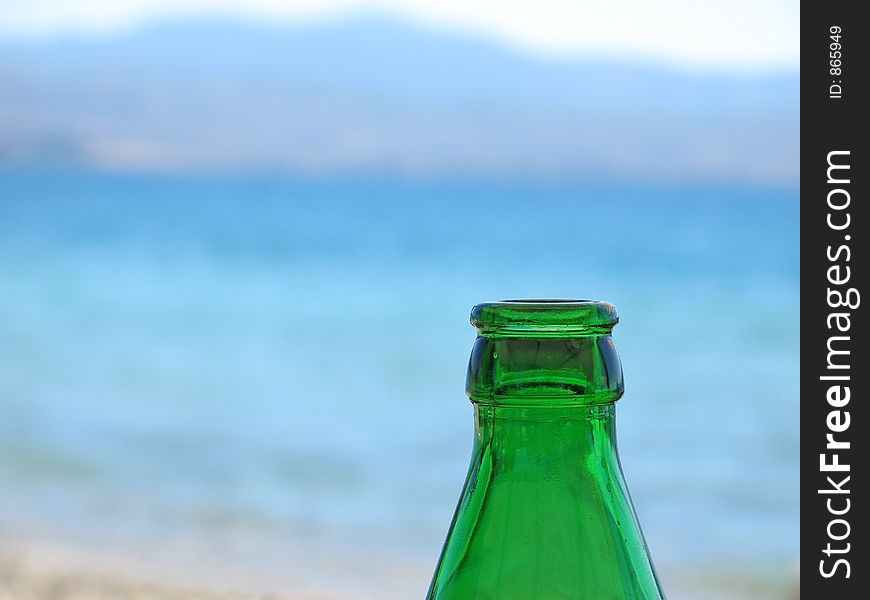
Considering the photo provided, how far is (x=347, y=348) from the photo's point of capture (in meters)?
7.61

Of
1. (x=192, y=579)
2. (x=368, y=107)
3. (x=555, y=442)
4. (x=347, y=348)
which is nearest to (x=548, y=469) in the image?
(x=555, y=442)

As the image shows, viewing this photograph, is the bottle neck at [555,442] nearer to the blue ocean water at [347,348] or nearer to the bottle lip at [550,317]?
the bottle lip at [550,317]

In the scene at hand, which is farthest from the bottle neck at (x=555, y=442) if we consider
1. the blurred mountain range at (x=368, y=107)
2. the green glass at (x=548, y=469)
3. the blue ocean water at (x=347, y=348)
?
the blurred mountain range at (x=368, y=107)

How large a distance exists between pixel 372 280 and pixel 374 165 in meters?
2.20

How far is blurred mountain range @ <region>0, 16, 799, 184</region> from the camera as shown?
10445 millimetres

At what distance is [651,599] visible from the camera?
1.07 ft

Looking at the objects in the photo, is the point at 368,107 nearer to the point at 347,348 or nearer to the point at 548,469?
the point at 347,348

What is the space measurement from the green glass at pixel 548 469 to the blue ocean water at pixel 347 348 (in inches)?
146

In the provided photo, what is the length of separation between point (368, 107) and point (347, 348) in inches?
151

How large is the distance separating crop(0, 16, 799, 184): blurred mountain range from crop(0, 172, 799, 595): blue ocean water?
0.30 metres

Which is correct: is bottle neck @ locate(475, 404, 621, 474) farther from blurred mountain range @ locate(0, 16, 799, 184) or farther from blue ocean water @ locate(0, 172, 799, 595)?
blurred mountain range @ locate(0, 16, 799, 184)

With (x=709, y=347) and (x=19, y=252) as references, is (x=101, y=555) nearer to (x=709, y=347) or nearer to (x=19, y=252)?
(x=709, y=347)

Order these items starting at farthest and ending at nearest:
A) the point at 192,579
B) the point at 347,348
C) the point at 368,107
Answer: the point at 368,107 → the point at 347,348 → the point at 192,579

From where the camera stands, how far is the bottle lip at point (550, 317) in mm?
324
